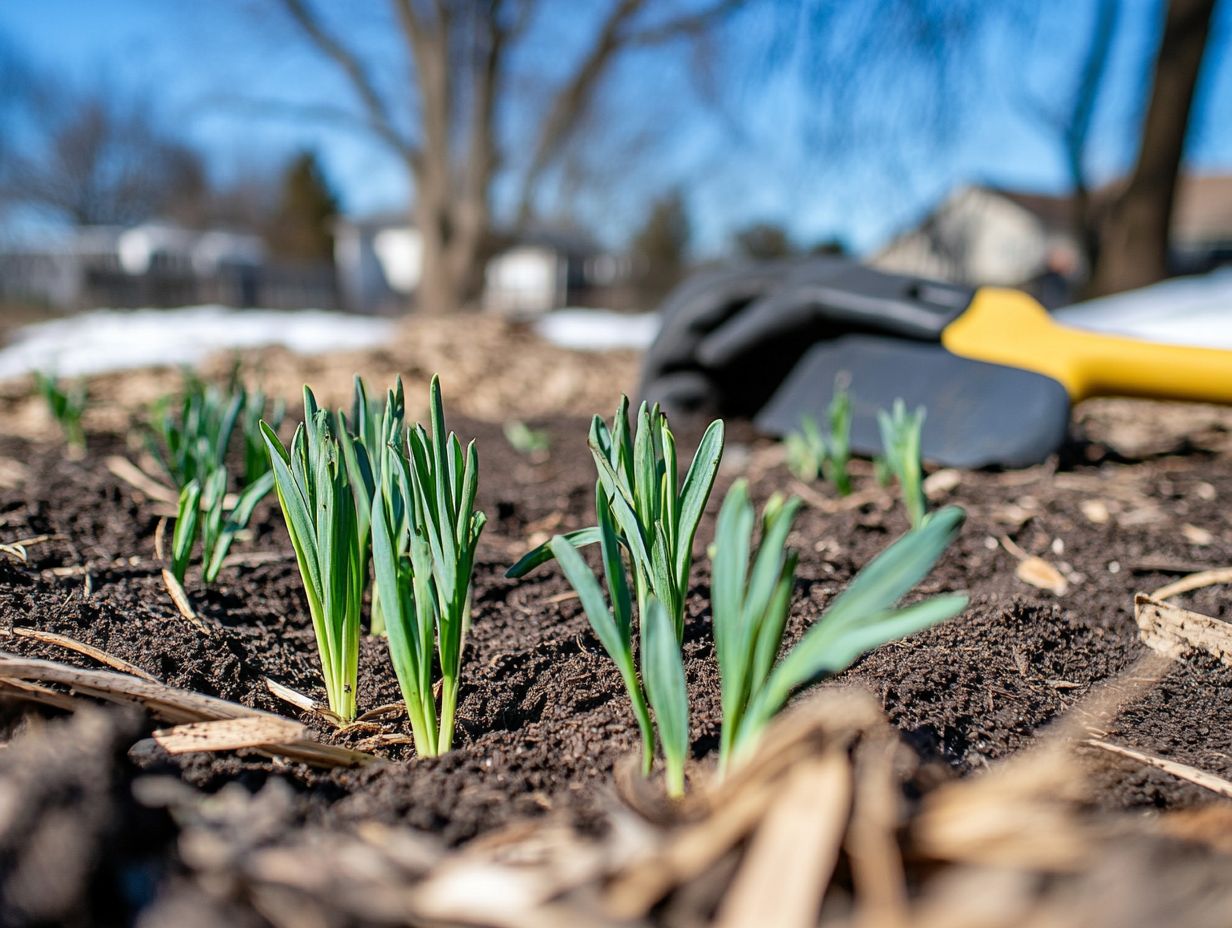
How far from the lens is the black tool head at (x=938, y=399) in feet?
6.23

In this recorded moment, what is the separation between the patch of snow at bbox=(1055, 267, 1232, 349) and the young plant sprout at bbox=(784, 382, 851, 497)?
1042mm

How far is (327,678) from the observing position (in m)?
0.82

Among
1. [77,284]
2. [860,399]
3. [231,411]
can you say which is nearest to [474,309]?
[860,399]

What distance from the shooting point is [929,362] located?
218 centimetres

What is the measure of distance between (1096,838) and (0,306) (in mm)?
20239

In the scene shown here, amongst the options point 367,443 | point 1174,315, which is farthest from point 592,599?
point 1174,315

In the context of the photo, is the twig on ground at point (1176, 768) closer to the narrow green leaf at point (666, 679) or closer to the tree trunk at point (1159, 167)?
the narrow green leaf at point (666, 679)

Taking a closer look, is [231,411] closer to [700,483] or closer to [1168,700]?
[700,483]

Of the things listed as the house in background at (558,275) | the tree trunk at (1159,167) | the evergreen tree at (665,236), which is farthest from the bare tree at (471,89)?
the evergreen tree at (665,236)

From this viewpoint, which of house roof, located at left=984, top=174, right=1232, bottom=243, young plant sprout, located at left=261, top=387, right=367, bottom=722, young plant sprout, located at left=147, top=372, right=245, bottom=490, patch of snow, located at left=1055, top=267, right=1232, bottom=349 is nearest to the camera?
young plant sprout, located at left=261, top=387, right=367, bottom=722

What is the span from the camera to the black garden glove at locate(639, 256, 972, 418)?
228cm

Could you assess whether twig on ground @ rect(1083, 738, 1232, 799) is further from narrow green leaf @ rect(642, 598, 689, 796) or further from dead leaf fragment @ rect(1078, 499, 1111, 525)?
dead leaf fragment @ rect(1078, 499, 1111, 525)

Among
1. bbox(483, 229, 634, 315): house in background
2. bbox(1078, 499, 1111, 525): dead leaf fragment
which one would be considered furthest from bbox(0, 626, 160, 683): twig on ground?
bbox(483, 229, 634, 315): house in background

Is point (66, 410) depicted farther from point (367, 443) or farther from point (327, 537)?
point (327, 537)
